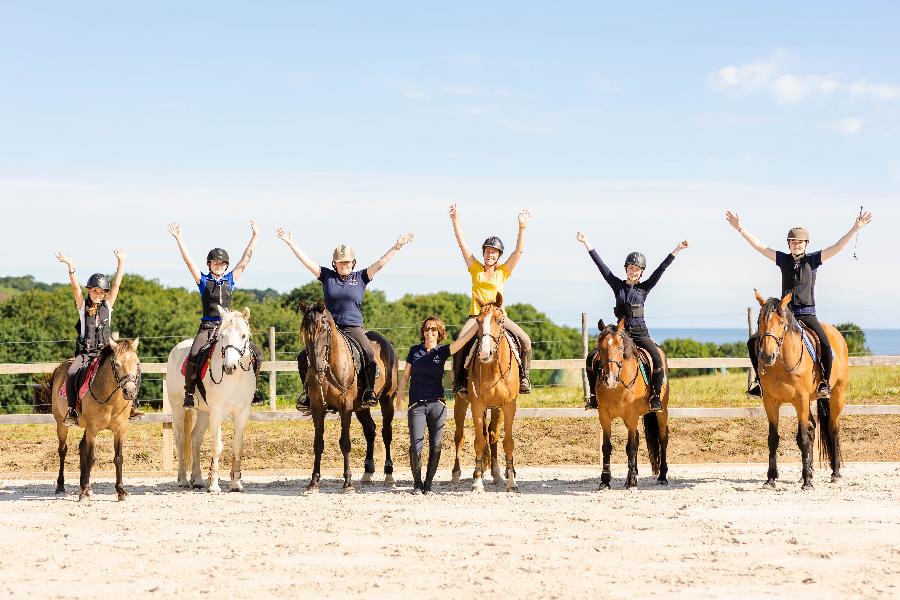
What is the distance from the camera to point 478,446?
1189cm

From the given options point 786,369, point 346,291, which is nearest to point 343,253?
point 346,291

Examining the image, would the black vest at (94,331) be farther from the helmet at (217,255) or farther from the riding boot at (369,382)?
the riding boot at (369,382)

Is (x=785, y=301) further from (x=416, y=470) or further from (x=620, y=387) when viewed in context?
(x=416, y=470)

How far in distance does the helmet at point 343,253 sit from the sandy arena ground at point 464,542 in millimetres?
2659

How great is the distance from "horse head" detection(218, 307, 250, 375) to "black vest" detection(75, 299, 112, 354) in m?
1.36

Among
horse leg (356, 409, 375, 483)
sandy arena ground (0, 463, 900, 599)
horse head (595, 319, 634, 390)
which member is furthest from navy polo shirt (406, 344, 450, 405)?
horse head (595, 319, 634, 390)

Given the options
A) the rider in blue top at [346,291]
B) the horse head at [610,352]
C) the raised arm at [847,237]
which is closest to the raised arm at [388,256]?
the rider in blue top at [346,291]

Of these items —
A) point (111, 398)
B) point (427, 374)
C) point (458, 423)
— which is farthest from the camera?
point (458, 423)

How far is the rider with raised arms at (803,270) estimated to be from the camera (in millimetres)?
12195

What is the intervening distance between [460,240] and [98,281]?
4113mm

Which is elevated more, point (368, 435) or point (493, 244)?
point (493, 244)

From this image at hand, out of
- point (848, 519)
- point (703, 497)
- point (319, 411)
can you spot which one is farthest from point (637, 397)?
point (319, 411)

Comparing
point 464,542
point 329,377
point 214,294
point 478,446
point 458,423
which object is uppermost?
point 214,294

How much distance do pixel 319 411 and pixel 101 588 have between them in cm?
468
